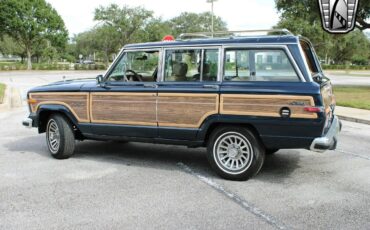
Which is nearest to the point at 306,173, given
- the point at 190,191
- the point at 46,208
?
the point at 190,191

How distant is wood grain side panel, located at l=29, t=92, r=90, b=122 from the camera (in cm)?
674

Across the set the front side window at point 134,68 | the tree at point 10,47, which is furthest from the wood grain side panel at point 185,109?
the tree at point 10,47

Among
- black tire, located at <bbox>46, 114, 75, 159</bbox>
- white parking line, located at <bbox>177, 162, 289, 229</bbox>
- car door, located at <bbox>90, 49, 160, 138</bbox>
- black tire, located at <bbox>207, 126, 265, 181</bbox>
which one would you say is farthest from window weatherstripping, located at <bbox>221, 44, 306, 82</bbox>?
black tire, located at <bbox>46, 114, 75, 159</bbox>

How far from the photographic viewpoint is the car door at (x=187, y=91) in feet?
19.0

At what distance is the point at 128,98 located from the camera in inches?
251

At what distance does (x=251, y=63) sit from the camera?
5.65m

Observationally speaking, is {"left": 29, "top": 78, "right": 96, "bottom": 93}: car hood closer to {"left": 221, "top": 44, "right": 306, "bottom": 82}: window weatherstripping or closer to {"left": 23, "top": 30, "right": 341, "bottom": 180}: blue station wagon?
{"left": 23, "top": 30, "right": 341, "bottom": 180}: blue station wagon

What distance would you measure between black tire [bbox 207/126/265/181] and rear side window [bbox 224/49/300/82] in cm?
71

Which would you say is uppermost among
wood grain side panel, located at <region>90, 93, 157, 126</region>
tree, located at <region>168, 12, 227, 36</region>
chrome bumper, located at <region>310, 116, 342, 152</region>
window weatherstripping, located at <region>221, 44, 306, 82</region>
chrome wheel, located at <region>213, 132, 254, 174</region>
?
tree, located at <region>168, 12, 227, 36</region>

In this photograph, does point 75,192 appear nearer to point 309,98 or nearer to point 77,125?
point 77,125

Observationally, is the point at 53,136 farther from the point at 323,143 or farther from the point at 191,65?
the point at 323,143

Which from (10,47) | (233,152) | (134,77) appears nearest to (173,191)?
(233,152)

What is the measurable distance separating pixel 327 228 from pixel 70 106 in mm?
4380

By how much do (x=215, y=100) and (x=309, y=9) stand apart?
19.5 metres
